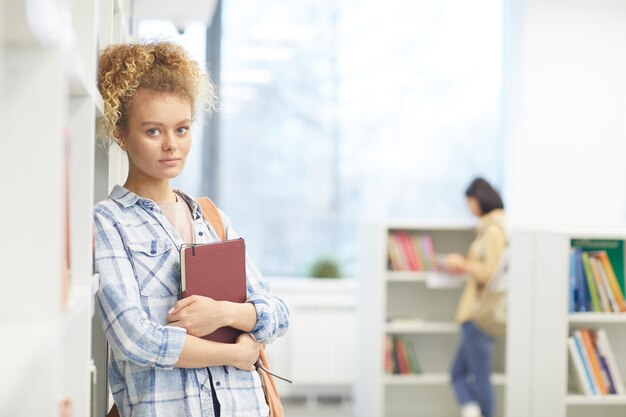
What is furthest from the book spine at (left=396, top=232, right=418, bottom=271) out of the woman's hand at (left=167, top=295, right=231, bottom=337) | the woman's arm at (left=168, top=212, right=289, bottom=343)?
the woman's hand at (left=167, top=295, right=231, bottom=337)

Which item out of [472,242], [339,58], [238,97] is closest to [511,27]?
[339,58]

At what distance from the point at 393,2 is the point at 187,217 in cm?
489

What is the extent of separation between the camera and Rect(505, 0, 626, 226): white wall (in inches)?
243

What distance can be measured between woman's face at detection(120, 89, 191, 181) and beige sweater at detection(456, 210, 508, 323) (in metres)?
3.63

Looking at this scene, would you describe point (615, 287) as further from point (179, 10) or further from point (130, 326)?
point (130, 326)

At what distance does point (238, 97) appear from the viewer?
6.19 m

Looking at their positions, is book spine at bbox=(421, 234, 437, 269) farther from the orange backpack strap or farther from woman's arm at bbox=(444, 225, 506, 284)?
the orange backpack strap

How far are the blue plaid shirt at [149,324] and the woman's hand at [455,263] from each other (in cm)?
363

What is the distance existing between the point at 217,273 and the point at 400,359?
4004 mm

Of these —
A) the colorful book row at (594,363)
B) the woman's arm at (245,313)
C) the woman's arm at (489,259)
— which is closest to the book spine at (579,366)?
the colorful book row at (594,363)

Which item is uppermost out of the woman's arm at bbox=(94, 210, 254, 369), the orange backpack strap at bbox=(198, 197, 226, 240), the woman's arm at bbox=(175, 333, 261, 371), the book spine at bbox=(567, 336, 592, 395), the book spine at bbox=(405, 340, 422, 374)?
the orange backpack strap at bbox=(198, 197, 226, 240)

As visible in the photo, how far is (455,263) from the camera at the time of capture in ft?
17.2

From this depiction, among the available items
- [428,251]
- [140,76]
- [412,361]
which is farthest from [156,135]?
[412,361]

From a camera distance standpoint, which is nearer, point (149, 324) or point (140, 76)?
point (149, 324)
